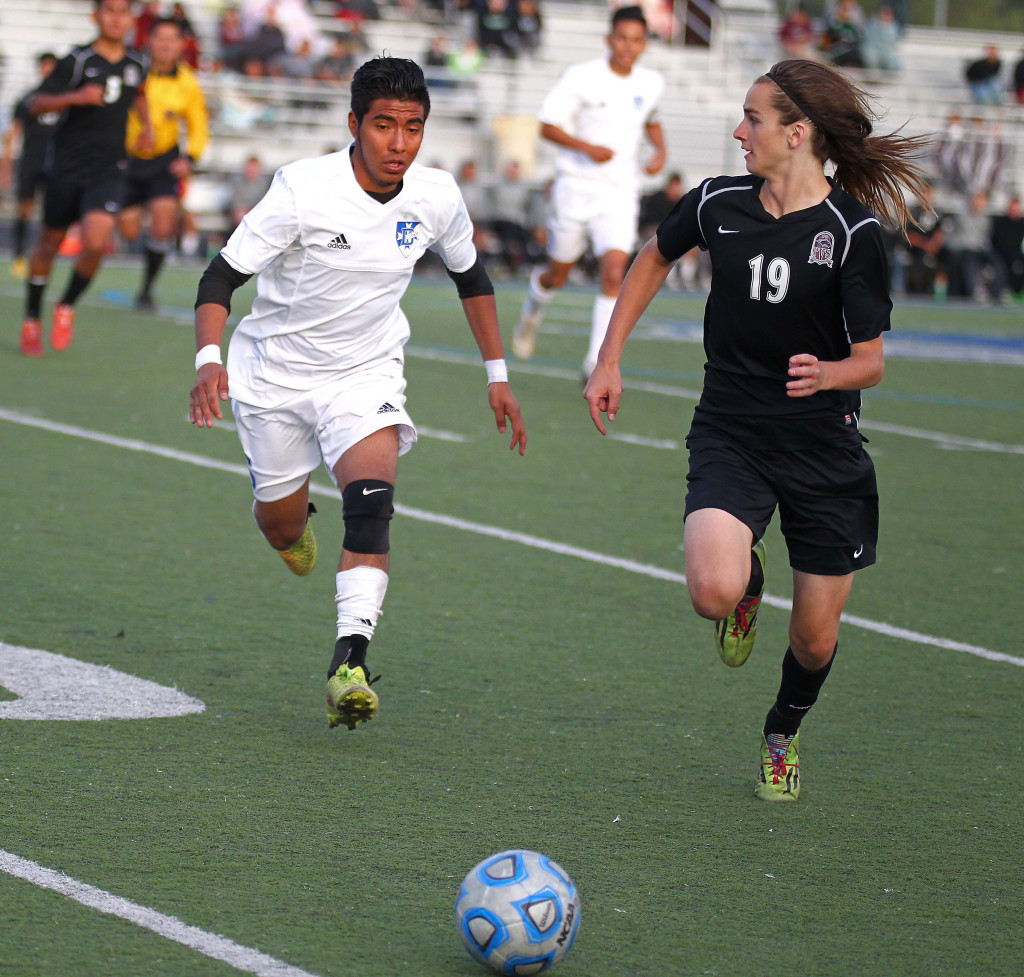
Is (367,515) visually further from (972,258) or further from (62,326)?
(972,258)

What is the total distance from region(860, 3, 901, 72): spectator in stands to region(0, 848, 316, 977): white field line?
100 ft

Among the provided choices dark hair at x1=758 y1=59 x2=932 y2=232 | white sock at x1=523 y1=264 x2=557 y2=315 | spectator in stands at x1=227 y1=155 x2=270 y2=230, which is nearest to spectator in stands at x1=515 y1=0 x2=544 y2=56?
spectator in stands at x1=227 y1=155 x2=270 y2=230

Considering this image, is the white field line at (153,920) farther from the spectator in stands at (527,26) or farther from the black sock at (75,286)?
the spectator in stands at (527,26)

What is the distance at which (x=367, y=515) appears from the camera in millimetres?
4840

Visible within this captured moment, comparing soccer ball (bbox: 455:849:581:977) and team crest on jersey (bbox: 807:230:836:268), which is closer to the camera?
soccer ball (bbox: 455:849:581:977)

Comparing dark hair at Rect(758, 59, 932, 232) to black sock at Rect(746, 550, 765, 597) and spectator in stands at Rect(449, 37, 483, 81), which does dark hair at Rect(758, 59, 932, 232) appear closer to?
black sock at Rect(746, 550, 765, 597)

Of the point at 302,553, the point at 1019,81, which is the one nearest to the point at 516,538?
the point at 302,553

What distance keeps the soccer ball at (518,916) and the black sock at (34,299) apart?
9.75 metres

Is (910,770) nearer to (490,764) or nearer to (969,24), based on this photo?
(490,764)

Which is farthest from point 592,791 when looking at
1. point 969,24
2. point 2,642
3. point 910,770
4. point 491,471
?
point 969,24

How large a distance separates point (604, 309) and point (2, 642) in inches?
270

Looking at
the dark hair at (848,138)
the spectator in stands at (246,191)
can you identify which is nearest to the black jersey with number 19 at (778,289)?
the dark hair at (848,138)

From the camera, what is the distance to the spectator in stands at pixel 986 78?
3116 cm

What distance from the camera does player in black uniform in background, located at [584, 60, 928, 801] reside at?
13.8 ft
